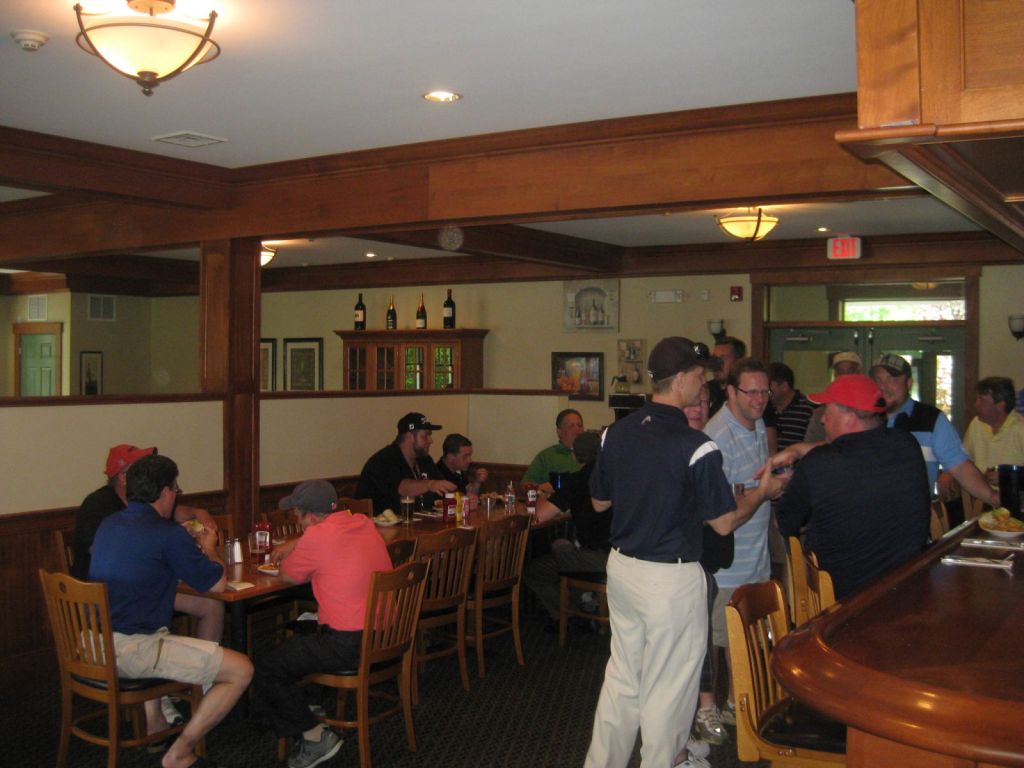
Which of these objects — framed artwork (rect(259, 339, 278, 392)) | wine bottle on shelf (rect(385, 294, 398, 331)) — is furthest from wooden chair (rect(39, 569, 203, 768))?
framed artwork (rect(259, 339, 278, 392))

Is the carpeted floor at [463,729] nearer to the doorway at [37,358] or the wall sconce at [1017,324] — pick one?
the wall sconce at [1017,324]

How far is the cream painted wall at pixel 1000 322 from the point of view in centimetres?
909

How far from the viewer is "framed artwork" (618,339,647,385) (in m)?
10.8

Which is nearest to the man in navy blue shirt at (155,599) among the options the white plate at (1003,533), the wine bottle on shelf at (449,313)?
the white plate at (1003,533)

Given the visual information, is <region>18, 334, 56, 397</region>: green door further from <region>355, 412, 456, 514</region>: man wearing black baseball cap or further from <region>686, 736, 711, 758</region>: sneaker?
<region>686, 736, 711, 758</region>: sneaker

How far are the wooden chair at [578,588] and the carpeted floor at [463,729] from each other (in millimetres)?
292

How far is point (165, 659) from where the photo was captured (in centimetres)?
400

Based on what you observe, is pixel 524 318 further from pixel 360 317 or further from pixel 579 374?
pixel 360 317

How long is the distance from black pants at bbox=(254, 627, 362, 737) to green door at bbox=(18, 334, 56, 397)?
1035 centimetres

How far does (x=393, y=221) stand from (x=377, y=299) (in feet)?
21.3

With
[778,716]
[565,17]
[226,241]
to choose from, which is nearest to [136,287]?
[226,241]

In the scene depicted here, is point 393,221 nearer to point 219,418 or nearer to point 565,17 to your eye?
point 219,418

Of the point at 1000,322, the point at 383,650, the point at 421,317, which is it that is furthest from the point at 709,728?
the point at 421,317

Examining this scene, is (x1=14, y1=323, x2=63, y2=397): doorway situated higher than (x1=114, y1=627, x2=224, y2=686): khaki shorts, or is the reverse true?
(x1=14, y1=323, x2=63, y2=397): doorway
